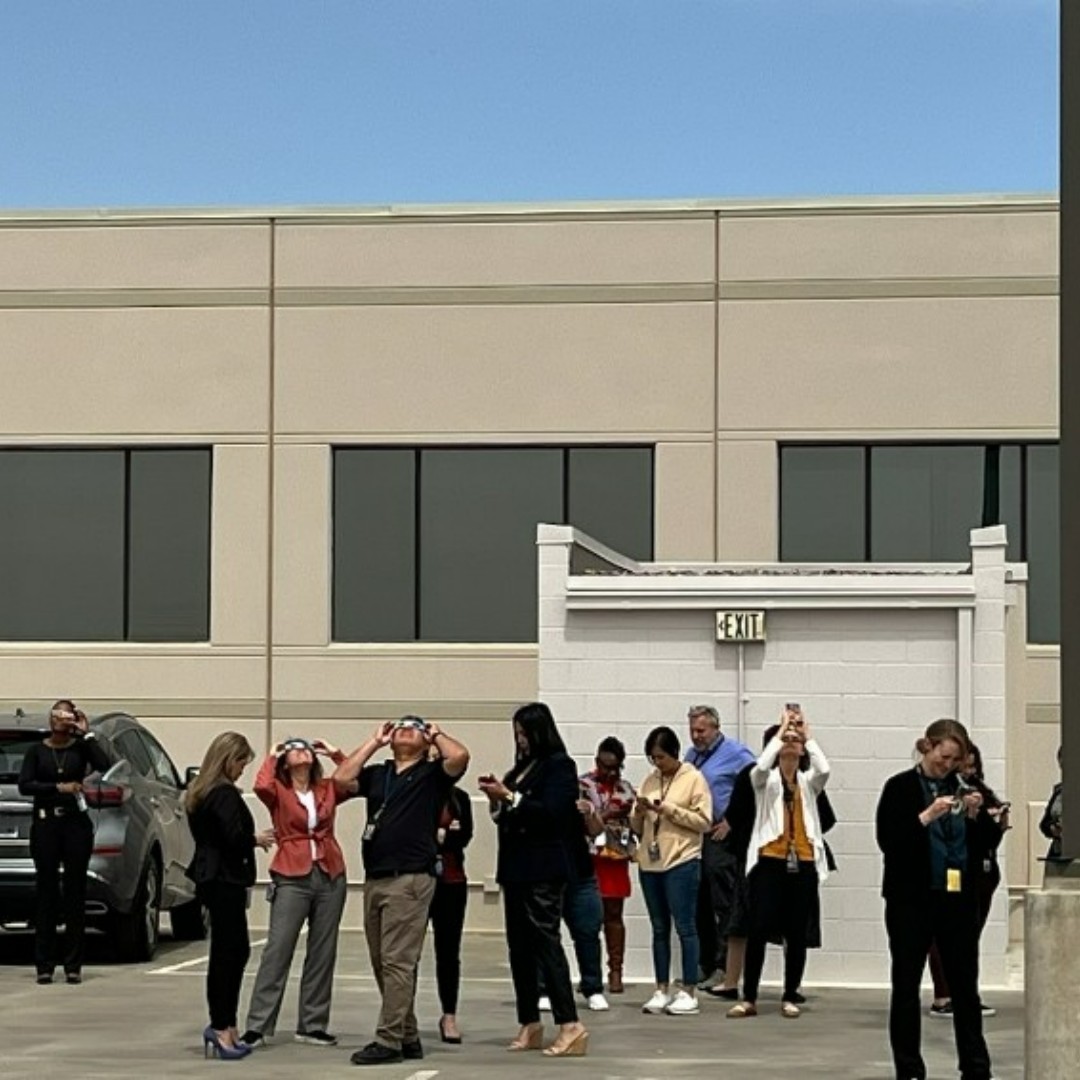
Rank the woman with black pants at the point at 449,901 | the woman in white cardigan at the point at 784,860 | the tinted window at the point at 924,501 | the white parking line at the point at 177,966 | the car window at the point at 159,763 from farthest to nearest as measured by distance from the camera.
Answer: the tinted window at the point at 924,501, the car window at the point at 159,763, the white parking line at the point at 177,966, the woman in white cardigan at the point at 784,860, the woman with black pants at the point at 449,901

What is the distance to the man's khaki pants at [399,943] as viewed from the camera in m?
14.7

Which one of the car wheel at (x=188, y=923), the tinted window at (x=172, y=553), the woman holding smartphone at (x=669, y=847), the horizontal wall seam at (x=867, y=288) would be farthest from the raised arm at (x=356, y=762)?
the horizontal wall seam at (x=867, y=288)

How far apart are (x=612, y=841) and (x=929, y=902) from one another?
5.11 metres

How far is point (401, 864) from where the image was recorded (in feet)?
48.4

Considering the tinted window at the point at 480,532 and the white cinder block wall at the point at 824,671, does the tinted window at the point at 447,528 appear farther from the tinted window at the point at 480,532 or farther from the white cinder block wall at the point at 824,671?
the white cinder block wall at the point at 824,671

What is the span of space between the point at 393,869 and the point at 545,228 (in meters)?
14.1

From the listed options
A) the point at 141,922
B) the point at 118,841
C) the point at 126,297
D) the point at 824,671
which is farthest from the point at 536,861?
the point at 126,297

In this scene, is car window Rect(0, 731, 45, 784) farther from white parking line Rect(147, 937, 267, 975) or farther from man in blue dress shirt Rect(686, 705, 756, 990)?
man in blue dress shirt Rect(686, 705, 756, 990)

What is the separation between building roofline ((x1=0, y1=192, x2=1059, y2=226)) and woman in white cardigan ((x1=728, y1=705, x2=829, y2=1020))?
1122 cm

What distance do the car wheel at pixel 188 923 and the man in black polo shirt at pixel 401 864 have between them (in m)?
8.71

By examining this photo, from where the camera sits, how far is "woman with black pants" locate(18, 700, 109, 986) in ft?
63.5

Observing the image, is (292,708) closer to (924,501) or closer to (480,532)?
(480,532)

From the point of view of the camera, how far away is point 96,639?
28.3 m

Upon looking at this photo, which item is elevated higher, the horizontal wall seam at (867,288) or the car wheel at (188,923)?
the horizontal wall seam at (867,288)
